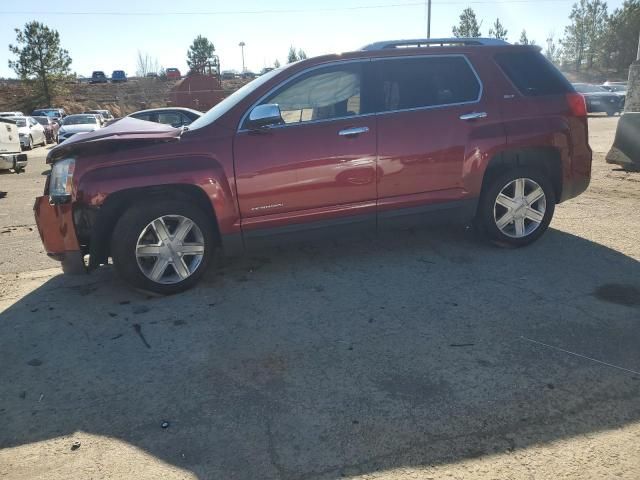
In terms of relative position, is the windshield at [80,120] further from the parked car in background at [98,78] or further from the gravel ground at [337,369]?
the parked car in background at [98,78]

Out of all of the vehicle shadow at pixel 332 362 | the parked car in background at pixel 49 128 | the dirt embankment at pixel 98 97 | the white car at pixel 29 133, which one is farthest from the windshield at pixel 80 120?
the vehicle shadow at pixel 332 362

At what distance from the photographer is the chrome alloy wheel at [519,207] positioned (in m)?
5.10

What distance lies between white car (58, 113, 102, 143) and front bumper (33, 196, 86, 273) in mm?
17081

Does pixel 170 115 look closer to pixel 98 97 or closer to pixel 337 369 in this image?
pixel 337 369

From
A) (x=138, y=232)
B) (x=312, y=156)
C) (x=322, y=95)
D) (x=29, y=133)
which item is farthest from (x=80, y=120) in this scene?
(x=312, y=156)

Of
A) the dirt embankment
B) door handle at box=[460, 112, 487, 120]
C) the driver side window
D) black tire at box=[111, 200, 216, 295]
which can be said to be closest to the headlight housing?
black tire at box=[111, 200, 216, 295]

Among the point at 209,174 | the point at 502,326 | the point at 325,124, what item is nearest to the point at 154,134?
the point at 209,174

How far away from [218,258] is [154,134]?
4.86 ft

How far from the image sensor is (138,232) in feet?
13.8

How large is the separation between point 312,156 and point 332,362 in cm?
193

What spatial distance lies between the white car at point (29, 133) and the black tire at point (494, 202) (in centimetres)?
2096

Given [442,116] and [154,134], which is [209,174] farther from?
[442,116]

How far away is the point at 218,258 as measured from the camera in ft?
17.5

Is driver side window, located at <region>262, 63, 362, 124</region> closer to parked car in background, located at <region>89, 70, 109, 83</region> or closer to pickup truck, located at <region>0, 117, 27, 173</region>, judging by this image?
pickup truck, located at <region>0, 117, 27, 173</region>
